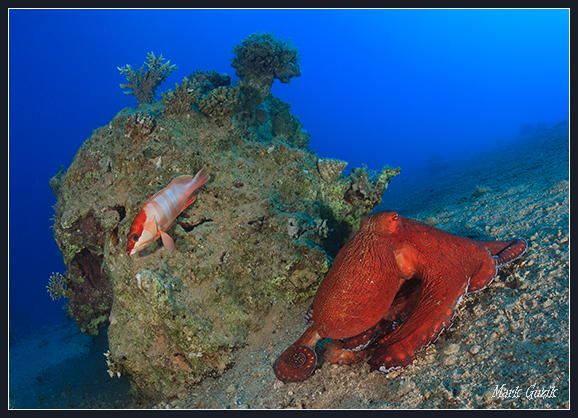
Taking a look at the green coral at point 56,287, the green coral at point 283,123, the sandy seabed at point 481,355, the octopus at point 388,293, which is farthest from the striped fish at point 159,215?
the green coral at point 283,123

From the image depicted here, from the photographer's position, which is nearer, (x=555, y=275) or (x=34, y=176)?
(x=555, y=275)

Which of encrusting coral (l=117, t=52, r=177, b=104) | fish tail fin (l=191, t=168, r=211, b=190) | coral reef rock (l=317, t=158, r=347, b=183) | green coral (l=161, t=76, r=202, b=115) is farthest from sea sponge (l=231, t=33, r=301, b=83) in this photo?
fish tail fin (l=191, t=168, r=211, b=190)

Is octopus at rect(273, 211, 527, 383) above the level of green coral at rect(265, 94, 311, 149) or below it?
below

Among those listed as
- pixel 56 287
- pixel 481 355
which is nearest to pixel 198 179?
pixel 481 355

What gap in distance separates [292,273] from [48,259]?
48.7 metres

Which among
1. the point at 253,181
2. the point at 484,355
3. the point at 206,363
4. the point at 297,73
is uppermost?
the point at 297,73

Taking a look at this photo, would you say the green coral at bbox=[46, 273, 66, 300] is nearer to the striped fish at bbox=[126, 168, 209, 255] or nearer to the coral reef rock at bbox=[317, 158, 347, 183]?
the striped fish at bbox=[126, 168, 209, 255]

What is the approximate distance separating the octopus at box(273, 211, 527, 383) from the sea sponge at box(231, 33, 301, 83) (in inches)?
222

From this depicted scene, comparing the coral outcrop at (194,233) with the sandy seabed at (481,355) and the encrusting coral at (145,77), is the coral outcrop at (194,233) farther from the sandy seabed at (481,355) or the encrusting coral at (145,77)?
the encrusting coral at (145,77)

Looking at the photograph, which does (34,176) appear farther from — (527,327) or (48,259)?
(527,327)

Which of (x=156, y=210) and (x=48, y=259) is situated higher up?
(x=156, y=210)

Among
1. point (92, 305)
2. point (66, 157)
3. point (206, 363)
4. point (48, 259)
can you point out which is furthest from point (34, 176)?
point (206, 363)

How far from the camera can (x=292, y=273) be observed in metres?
3.90

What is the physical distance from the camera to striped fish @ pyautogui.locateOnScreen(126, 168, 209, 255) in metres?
3.19
